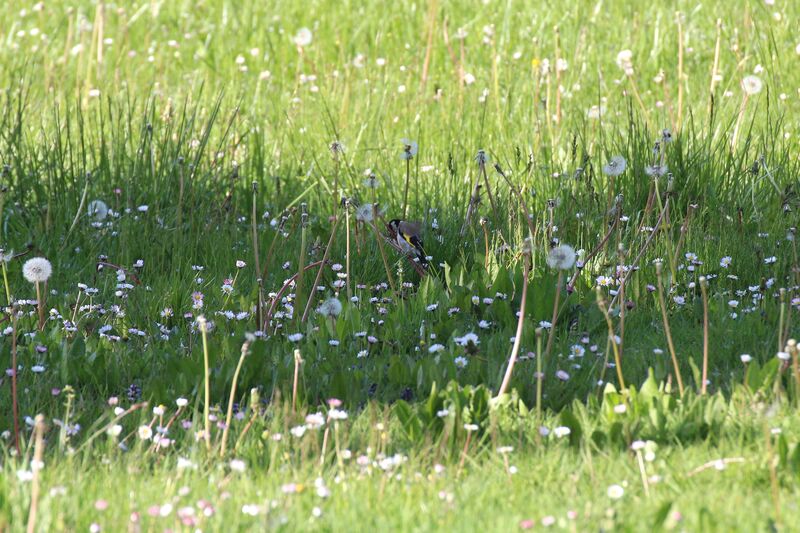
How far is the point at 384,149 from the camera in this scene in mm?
6043

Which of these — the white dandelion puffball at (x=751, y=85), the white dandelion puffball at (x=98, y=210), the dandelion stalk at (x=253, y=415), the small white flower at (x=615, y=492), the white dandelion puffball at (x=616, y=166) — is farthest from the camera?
the white dandelion puffball at (x=751, y=85)

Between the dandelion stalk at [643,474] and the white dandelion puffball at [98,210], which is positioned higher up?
the white dandelion puffball at [98,210]

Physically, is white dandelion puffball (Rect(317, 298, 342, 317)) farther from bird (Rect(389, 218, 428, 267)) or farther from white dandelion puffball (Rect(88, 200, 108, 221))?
white dandelion puffball (Rect(88, 200, 108, 221))

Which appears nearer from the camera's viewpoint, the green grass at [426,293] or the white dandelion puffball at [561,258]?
the green grass at [426,293]

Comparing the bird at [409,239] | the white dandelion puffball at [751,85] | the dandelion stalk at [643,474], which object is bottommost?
the dandelion stalk at [643,474]

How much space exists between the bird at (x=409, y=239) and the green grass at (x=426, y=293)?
0.11 m

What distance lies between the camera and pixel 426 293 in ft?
13.4

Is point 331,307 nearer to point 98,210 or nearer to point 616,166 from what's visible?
point 616,166

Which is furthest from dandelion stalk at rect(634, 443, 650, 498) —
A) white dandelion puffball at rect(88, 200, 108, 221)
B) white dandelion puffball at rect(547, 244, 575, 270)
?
white dandelion puffball at rect(88, 200, 108, 221)

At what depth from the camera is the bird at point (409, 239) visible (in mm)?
4422

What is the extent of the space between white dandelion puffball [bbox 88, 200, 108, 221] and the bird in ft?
4.75

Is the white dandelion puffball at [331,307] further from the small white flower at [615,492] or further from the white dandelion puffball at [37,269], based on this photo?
the small white flower at [615,492]

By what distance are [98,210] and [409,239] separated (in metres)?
1.59

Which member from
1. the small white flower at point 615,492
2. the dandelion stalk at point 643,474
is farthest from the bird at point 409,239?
the small white flower at point 615,492
